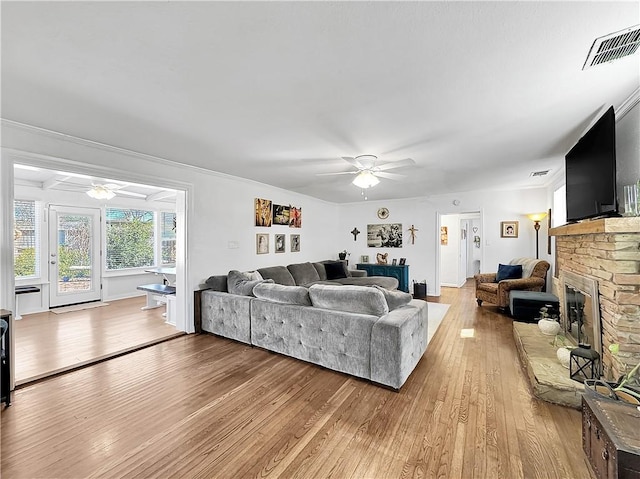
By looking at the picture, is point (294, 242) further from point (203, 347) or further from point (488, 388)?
point (488, 388)

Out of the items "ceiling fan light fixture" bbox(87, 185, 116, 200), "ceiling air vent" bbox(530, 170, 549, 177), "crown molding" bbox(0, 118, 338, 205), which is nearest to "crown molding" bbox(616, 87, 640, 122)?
"ceiling air vent" bbox(530, 170, 549, 177)

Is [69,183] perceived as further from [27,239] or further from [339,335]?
[339,335]

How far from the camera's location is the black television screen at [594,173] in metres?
2.14

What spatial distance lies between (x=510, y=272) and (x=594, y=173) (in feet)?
12.0

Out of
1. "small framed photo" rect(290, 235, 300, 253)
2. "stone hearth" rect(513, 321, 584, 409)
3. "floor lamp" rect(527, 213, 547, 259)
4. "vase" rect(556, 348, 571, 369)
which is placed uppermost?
"floor lamp" rect(527, 213, 547, 259)

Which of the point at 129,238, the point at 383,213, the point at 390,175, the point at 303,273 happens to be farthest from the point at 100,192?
the point at 383,213

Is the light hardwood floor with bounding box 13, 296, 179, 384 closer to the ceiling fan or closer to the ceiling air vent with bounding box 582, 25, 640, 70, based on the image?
the ceiling fan

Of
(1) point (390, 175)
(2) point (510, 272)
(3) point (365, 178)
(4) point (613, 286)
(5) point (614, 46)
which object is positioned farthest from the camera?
(2) point (510, 272)

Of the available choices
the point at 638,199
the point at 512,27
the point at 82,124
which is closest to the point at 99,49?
the point at 82,124

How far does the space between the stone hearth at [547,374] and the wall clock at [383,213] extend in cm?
468

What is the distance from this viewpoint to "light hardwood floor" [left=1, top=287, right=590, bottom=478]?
5.72 ft

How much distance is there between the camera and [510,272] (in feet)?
18.2

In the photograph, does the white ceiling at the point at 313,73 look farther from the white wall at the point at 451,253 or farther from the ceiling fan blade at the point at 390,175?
the white wall at the point at 451,253

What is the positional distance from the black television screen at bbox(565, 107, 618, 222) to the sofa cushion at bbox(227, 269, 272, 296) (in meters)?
3.60
